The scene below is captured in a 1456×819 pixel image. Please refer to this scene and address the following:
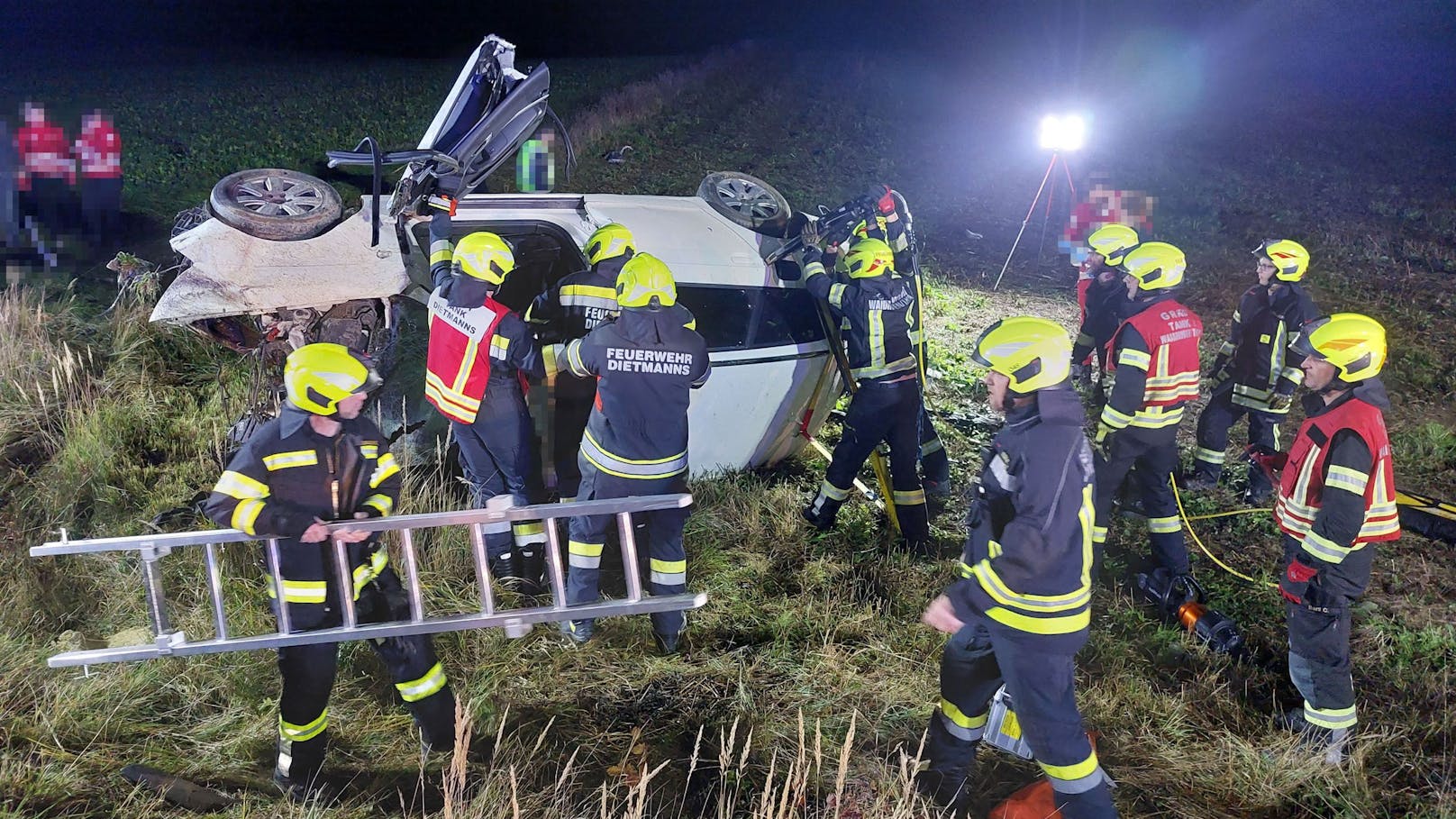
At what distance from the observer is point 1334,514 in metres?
3.47

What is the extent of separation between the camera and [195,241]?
5031mm

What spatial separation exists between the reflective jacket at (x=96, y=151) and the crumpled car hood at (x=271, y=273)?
2.88 m

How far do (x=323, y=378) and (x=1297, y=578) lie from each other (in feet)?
12.7

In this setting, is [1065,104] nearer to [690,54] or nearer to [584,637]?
[690,54]

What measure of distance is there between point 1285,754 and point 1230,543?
2.24 meters

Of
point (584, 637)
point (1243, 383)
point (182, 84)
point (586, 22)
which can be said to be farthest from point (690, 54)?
point (584, 637)

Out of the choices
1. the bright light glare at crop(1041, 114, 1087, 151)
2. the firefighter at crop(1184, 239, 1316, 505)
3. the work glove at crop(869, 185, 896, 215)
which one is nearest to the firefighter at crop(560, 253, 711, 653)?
the work glove at crop(869, 185, 896, 215)

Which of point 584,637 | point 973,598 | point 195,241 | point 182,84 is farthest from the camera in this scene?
point 182,84

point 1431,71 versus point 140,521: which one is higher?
point 1431,71

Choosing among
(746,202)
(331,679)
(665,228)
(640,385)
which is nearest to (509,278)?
(665,228)

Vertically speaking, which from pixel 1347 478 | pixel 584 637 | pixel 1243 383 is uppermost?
pixel 1347 478

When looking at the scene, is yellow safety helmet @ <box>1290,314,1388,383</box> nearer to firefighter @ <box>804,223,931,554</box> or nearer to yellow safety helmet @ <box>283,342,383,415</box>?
firefighter @ <box>804,223,931,554</box>

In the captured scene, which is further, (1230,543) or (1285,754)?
(1230,543)

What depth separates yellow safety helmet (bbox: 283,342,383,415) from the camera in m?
2.97
